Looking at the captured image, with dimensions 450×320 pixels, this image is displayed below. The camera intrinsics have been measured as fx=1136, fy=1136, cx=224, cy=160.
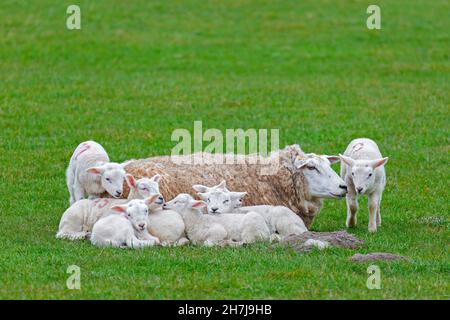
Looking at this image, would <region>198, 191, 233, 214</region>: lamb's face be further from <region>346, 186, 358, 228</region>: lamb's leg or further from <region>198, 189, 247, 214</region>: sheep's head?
<region>346, 186, 358, 228</region>: lamb's leg

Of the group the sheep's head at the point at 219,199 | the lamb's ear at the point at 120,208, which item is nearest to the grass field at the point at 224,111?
the lamb's ear at the point at 120,208

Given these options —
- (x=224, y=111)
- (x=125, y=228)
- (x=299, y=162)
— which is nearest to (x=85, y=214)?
(x=125, y=228)

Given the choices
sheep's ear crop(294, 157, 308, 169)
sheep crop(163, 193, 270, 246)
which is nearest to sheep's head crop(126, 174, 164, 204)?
sheep crop(163, 193, 270, 246)

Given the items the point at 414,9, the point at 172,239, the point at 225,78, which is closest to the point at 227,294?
the point at 172,239

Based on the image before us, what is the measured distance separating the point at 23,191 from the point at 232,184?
4.05 meters

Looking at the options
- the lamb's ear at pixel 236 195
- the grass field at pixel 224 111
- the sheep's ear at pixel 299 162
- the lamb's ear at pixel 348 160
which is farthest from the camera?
the sheep's ear at pixel 299 162

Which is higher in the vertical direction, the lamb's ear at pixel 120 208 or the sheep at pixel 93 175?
the sheep at pixel 93 175

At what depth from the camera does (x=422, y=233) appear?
1429 cm

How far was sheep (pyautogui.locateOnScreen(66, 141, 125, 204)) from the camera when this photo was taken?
45.0 ft

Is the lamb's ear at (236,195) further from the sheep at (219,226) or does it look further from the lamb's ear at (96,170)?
the lamb's ear at (96,170)

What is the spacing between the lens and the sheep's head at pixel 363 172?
14.0 m

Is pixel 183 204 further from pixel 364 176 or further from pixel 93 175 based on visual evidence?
pixel 364 176

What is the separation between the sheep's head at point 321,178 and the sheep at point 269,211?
33.9 inches

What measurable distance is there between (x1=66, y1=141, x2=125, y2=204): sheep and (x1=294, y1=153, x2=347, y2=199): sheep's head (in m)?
2.42
